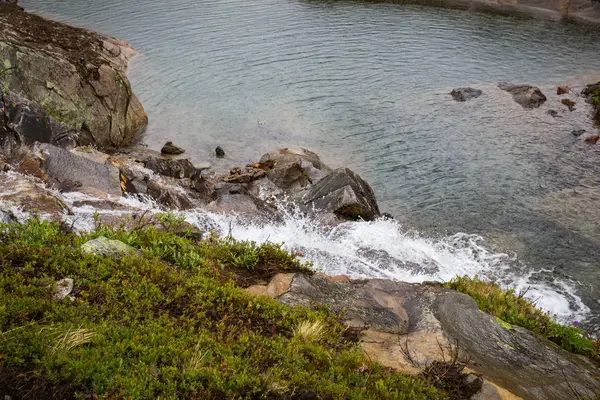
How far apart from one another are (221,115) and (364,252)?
1933 centimetres

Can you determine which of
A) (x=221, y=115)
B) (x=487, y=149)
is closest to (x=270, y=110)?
(x=221, y=115)

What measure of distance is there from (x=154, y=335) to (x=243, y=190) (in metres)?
14.9

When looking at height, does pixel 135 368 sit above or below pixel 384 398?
above

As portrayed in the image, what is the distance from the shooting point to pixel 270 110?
115ft

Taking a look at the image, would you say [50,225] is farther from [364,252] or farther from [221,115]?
[221,115]

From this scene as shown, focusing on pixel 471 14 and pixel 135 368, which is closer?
pixel 135 368

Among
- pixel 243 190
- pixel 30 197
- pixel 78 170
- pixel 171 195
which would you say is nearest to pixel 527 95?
pixel 243 190

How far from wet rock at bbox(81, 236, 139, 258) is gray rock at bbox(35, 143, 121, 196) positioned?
7.82m

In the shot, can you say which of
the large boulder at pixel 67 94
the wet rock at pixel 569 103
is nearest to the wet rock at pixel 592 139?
the wet rock at pixel 569 103

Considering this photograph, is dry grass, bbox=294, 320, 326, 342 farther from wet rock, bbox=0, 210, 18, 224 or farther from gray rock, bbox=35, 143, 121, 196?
gray rock, bbox=35, 143, 121, 196

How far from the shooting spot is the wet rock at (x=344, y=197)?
21.8 meters

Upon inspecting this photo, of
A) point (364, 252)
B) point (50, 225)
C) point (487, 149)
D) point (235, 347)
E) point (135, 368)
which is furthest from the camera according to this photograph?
point (487, 149)

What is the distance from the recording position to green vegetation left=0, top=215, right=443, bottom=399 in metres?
6.82

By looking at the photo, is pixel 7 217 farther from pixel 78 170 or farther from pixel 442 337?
pixel 442 337
